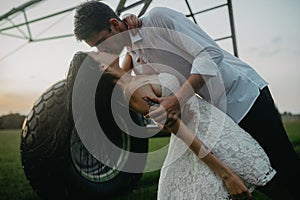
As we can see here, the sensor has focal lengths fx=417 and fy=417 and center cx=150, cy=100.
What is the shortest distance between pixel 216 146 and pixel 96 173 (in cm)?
131

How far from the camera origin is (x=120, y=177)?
7.53ft

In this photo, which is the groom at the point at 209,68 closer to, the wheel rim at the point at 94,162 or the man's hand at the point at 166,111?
the man's hand at the point at 166,111

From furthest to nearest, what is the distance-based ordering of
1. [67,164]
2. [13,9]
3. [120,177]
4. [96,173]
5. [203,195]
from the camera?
[13,9] < [120,177] < [96,173] < [67,164] < [203,195]

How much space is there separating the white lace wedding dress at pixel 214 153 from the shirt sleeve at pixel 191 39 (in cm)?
7

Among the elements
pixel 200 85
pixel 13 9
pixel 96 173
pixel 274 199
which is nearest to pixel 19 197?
pixel 96 173

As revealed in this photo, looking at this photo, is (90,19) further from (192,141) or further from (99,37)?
(192,141)

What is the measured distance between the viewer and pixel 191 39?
1.01 meters

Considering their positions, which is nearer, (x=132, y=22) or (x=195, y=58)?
(x=195, y=58)

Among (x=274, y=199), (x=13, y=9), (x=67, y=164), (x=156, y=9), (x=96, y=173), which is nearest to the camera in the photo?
(x=156, y=9)

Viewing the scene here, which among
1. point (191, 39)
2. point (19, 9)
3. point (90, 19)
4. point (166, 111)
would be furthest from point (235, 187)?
point (19, 9)

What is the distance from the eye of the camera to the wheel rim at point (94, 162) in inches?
78.7

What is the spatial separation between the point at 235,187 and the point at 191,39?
364 mm

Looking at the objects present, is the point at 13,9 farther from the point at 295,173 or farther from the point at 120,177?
the point at 295,173

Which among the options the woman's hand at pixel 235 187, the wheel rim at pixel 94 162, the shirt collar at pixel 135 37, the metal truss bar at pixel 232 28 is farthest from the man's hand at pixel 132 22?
the metal truss bar at pixel 232 28
